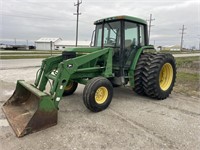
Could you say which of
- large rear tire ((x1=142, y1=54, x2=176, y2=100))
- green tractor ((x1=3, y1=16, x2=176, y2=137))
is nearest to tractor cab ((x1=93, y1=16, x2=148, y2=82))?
green tractor ((x1=3, y1=16, x2=176, y2=137))

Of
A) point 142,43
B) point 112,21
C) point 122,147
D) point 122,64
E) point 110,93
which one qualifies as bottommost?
point 122,147

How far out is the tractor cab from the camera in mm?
5262

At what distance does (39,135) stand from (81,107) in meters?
1.68

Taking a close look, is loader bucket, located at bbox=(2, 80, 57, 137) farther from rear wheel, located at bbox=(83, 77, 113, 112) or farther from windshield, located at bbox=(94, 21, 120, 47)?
windshield, located at bbox=(94, 21, 120, 47)

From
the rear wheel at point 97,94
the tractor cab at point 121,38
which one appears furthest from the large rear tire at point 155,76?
the rear wheel at point 97,94

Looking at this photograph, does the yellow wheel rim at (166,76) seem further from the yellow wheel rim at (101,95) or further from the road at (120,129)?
the yellow wheel rim at (101,95)

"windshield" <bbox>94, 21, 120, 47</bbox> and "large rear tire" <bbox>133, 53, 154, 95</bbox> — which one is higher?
"windshield" <bbox>94, 21, 120, 47</bbox>

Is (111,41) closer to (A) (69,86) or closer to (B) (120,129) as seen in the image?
(A) (69,86)

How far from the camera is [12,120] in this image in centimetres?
377

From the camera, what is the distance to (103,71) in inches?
202

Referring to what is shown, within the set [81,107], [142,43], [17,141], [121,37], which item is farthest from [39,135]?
[142,43]

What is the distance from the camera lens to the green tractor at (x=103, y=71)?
13.7ft

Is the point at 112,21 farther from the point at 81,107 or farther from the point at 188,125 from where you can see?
the point at 188,125

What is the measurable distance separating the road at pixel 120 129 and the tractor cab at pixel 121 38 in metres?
1.15
